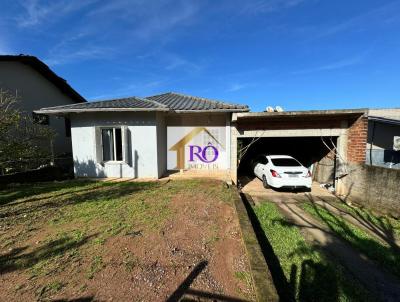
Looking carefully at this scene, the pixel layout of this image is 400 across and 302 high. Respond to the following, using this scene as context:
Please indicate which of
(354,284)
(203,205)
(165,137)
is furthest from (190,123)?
(354,284)

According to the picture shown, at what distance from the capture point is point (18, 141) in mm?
9086

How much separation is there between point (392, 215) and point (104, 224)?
8.95 metres

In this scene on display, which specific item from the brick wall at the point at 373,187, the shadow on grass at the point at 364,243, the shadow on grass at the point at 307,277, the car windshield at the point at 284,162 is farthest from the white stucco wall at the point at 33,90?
the brick wall at the point at 373,187

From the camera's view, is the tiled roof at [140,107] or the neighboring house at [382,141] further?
the neighboring house at [382,141]

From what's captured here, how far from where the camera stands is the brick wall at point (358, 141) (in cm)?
965

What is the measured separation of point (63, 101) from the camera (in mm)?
16609

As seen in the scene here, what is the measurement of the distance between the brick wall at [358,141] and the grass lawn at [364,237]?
7.66 feet

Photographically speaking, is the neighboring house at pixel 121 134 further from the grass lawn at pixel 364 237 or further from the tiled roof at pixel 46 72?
the grass lawn at pixel 364 237

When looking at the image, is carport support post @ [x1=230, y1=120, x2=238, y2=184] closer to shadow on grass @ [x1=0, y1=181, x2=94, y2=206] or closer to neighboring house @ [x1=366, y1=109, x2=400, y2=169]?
shadow on grass @ [x1=0, y1=181, x2=94, y2=206]

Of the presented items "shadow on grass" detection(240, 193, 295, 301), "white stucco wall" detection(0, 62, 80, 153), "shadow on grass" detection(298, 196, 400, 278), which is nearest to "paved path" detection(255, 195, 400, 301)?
"shadow on grass" detection(298, 196, 400, 278)

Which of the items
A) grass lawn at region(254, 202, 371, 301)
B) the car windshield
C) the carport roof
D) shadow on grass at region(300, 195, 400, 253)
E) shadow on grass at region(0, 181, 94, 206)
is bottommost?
shadow on grass at region(300, 195, 400, 253)

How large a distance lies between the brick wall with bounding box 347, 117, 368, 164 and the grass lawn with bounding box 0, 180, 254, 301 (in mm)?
6086

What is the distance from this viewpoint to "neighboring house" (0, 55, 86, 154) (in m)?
12.3

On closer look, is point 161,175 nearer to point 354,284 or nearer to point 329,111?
point 329,111
